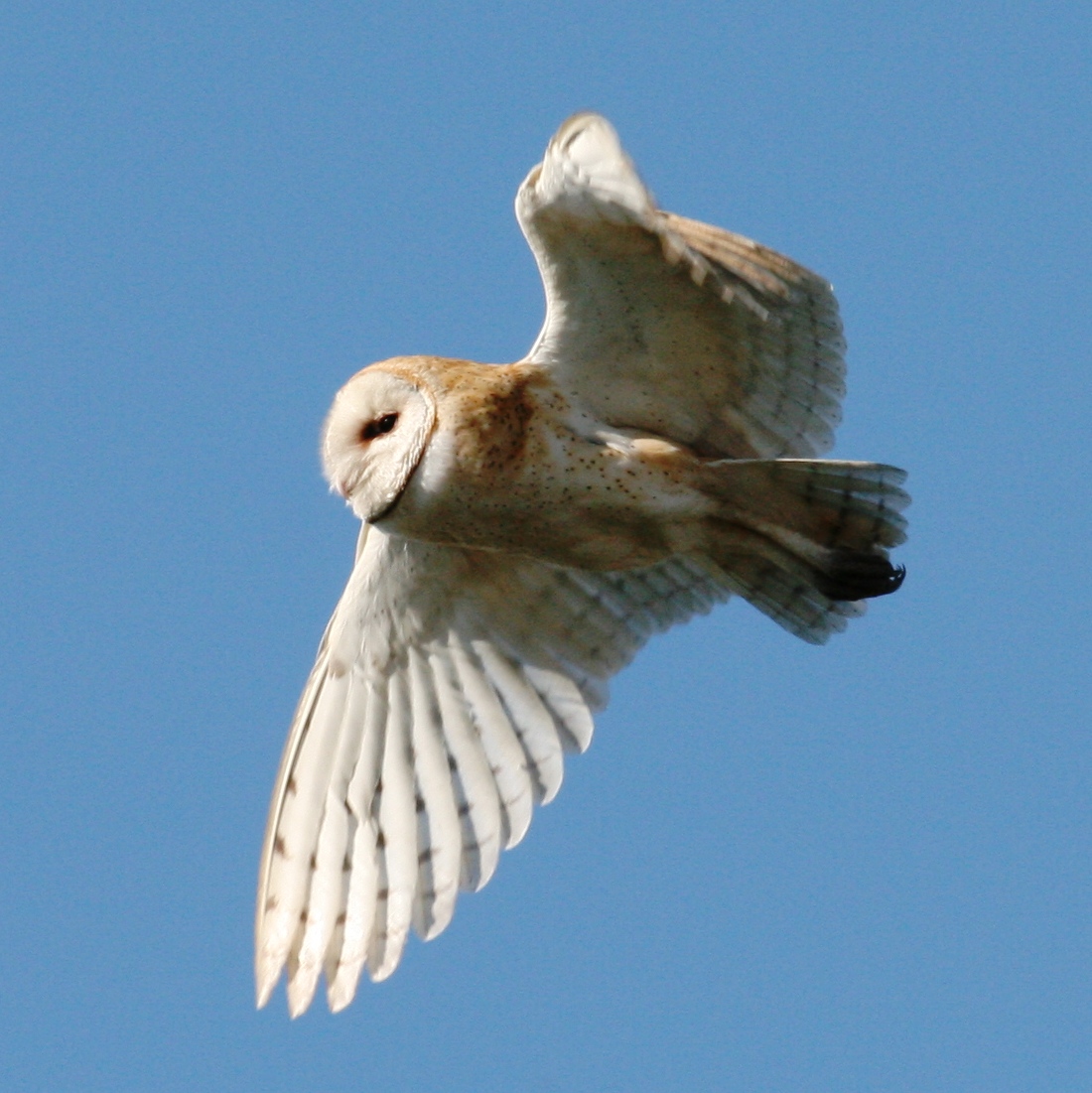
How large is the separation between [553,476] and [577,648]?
40.4 inches

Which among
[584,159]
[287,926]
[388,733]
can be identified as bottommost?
[287,926]

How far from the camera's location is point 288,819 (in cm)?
691

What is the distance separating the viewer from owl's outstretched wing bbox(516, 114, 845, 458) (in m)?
5.42

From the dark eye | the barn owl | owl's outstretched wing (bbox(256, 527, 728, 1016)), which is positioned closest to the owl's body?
the barn owl

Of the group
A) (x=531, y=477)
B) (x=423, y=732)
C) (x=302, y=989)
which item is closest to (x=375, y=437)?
(x=531, y=477)

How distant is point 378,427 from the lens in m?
5.98

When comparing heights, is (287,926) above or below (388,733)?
below

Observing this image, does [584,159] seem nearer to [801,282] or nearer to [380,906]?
[801,282]

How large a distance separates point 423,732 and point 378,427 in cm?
133

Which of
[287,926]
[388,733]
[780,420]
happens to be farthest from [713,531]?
[287,926]

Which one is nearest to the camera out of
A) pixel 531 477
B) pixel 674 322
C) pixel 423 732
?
pixel 531 477

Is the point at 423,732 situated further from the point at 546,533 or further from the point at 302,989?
the point at 546,533

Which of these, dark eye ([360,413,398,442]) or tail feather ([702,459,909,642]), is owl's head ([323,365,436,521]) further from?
tail feather ([702,459,909,642])

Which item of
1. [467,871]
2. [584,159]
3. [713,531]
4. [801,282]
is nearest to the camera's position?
[584,159]
